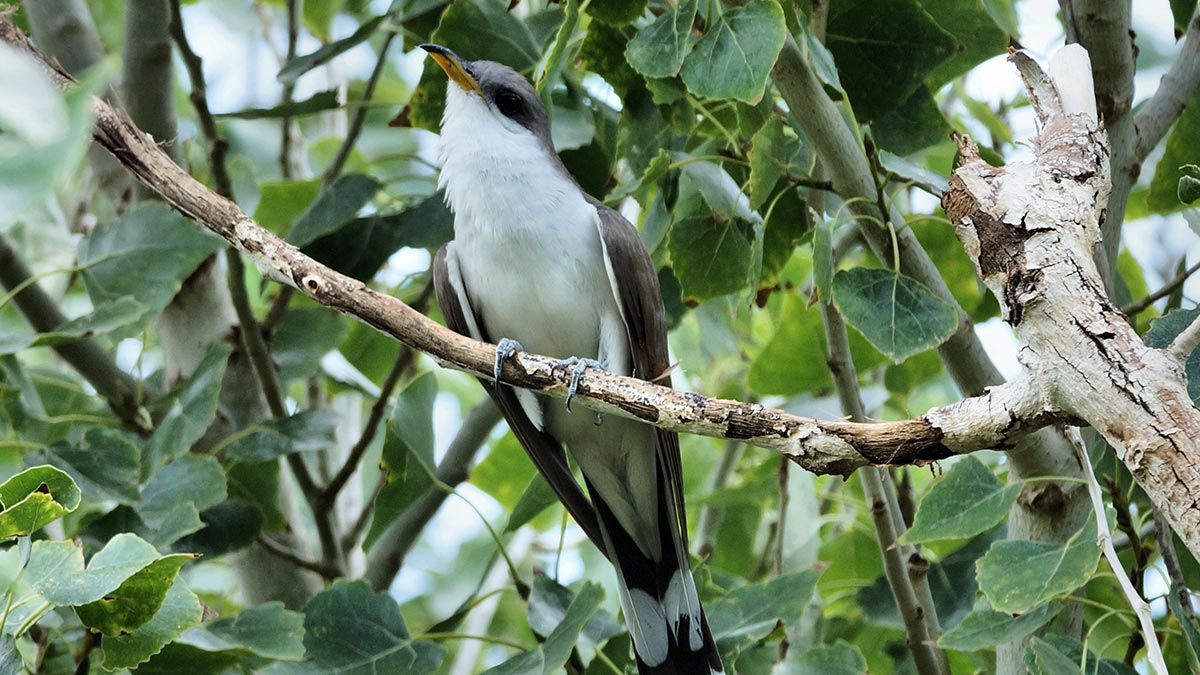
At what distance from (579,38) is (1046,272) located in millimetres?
1687

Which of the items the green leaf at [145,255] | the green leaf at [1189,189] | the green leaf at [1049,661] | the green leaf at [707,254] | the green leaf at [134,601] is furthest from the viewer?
the green leaf at [145,255]

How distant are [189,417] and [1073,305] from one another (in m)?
2.46

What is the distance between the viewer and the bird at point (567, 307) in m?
3.53

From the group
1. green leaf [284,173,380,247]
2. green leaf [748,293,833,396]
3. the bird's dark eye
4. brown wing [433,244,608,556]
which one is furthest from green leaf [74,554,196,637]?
green leaf [748,293,833,396]

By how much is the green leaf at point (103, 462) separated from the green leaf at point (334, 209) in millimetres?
815

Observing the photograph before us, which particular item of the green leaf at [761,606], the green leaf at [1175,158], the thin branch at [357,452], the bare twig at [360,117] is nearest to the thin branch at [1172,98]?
the green leaf at [1175,158]

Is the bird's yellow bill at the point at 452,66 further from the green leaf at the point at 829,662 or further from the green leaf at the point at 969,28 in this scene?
the green leaf at the point at 829,662

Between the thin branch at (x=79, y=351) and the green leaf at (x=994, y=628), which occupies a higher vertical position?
the thin branch at (x=79, y=351)

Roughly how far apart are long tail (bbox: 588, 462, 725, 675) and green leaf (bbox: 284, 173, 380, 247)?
1.20 metres

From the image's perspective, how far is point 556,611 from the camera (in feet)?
10.8

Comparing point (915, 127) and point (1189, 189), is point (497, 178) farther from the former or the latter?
point (1189, 189)

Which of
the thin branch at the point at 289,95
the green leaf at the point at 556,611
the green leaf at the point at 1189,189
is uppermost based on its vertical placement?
the thin branch at the point at 289,95

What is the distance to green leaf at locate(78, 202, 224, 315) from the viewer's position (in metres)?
3.62

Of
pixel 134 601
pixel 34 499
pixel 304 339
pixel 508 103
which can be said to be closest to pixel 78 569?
pixel 34 499
